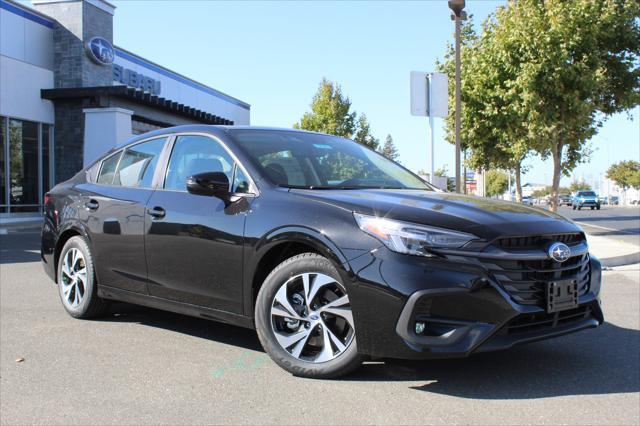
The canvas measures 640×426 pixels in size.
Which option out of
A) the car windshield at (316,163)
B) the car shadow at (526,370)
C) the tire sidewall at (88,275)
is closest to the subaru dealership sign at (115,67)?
the tire sidewall at (88,275)

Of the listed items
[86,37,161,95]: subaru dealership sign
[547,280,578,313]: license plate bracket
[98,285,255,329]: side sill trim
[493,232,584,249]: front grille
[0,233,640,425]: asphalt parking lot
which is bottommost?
[0,233,640,425]: asphalt parking lot

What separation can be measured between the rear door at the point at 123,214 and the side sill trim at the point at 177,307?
0.06 meters

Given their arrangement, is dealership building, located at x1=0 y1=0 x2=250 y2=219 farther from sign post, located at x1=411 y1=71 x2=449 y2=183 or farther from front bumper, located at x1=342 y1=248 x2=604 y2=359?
front bumper, located at x1=342 y1=248 x2=604 y2=359

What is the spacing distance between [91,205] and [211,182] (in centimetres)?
166

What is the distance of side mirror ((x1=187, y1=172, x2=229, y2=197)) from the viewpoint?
13.3 feet

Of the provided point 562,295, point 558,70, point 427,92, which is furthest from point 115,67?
point 562,295

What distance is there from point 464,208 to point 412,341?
2.96 feet

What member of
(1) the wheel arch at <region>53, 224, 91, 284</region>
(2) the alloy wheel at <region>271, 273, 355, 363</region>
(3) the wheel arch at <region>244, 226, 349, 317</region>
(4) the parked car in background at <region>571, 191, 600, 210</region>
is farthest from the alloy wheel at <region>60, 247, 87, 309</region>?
(4) the parked car in background at <region>571, 191, 600, 210</region>

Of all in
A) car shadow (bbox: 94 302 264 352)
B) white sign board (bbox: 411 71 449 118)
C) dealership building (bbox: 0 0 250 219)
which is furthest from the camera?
dealership building (bbox: 0 0 250 219)

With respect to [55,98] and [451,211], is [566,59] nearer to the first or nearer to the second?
[451,211]

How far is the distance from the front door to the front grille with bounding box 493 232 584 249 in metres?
1.60

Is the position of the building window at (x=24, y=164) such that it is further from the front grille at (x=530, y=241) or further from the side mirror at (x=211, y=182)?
the front grille at (x=530, y=241)

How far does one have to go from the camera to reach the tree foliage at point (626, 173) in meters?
98.6

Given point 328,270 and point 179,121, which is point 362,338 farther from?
point 179,121
